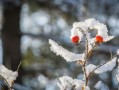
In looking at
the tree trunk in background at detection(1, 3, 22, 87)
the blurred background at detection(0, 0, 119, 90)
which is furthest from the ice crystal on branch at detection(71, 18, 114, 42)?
the tree trunk in background at detection(1, 3, 22, 87)

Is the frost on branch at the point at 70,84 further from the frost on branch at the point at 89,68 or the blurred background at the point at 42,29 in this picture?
the blurred background at the point at 42,29

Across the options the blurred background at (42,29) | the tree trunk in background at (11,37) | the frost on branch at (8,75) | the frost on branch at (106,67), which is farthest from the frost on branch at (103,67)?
the tree trunk in background at (11,37)

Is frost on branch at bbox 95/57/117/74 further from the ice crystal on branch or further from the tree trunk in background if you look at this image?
the tree trunk in background

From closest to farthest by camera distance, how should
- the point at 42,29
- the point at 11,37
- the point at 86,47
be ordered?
1. the point at 86,47
2. the point at 11,37
3. the point at 42,29

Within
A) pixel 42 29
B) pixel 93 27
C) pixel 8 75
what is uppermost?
pixel 42 29

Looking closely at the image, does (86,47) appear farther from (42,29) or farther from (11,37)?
(42,29)

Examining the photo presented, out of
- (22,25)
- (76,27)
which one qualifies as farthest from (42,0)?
(76,27)

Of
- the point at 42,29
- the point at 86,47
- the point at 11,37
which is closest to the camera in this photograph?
the point at 86,47

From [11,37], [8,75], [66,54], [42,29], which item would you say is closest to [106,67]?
[66,54]
